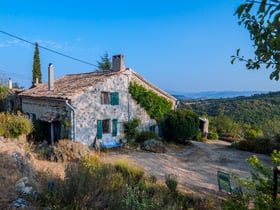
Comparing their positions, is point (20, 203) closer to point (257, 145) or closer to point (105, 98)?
point (105, 98)

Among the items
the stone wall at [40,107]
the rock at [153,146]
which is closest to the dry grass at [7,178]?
the stone wall at [40,107]

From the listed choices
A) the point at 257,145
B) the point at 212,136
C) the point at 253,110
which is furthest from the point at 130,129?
the point at 253,110

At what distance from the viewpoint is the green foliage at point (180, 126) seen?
1706 cm

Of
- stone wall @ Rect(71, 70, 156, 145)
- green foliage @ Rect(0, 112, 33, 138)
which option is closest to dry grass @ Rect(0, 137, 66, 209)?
green foliage @ Rect(0, 112, 33, 138)

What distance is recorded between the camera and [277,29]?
1.71 meters

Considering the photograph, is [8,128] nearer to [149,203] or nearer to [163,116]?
[149,203]

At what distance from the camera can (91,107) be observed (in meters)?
14.4

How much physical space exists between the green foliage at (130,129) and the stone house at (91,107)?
1.02 ft

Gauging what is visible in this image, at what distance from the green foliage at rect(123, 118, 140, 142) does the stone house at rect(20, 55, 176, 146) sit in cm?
31

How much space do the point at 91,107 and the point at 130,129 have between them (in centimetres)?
337

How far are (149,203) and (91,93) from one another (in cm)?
1064

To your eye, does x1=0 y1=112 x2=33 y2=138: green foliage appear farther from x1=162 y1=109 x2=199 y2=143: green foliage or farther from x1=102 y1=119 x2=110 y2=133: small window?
x1=162 y1=109 x2=199 y2=143: green foliage

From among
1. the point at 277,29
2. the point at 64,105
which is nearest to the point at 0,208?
the point at 277,29

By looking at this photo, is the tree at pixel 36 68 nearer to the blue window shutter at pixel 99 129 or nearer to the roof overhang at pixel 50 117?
the roof overhang at pixel 50 117
